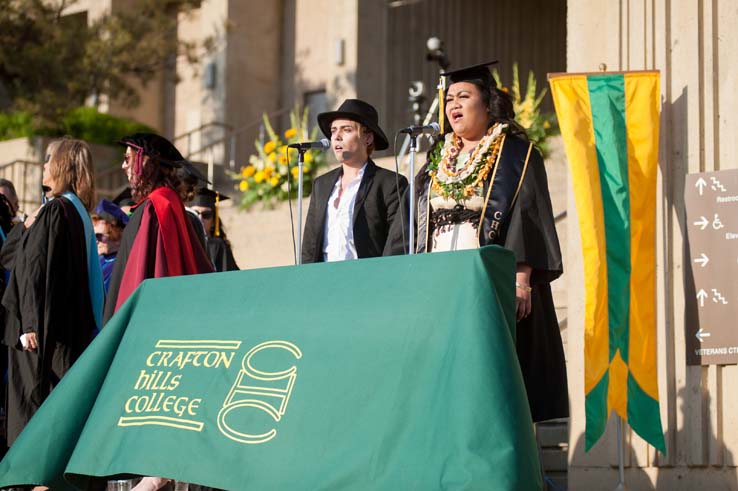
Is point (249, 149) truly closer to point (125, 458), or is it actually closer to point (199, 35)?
point (199, 35)

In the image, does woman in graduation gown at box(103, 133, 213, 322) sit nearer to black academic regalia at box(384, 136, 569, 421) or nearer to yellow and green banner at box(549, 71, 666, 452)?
black academic regalia at box(384, 136, 569, 421)

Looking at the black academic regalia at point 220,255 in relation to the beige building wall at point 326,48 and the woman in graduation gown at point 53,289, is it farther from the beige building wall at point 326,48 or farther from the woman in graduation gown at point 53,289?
the beige building wall at point 326,48

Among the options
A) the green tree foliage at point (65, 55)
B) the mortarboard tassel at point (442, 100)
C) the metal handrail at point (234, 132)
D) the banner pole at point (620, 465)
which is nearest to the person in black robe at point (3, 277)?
the mortarboard tassel at point (442, 100)

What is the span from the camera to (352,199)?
18.2ft

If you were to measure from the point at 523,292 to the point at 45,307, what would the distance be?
103 inches

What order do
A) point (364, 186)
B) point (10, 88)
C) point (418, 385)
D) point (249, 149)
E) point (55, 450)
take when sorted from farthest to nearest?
point (249, 149) < point (10, 88) < point (364, 186) < point (55, 450) < point (418, 385)

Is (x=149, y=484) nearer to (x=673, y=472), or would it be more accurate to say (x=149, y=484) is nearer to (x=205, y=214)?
(x=673, y=472)

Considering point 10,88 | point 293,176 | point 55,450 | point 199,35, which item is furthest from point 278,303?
point 199,35

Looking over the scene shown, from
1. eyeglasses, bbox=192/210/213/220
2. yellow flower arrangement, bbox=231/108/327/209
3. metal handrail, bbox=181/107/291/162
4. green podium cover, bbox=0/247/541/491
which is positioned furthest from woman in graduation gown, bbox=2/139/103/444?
metal handrail, bbox=181/107/291/162

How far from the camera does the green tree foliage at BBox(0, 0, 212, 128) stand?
16094 millimetres

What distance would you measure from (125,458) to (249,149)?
16030 mm

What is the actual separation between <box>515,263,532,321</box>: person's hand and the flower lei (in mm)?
442

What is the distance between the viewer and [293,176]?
12.4m

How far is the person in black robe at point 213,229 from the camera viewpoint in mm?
8016
